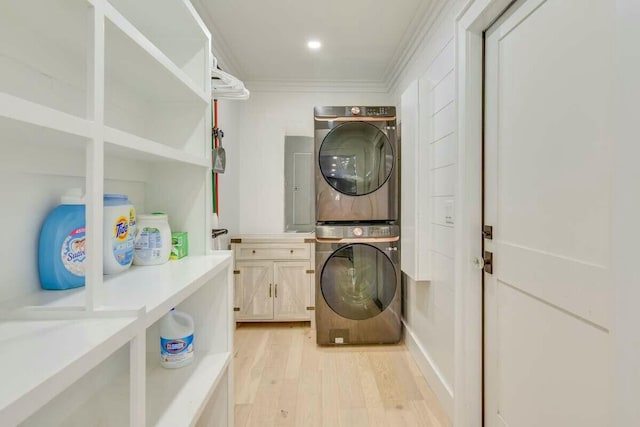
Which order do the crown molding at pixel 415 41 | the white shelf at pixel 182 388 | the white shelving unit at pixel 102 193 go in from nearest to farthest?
the white shelving unit at pixel 102 193 → the white shelf at pixel 182 388 → the crown molding at pixel 415 41

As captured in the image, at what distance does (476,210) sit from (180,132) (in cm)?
134

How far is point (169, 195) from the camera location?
1165 millimetres

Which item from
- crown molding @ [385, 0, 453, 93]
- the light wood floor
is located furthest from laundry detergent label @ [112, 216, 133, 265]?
crown molding @ [385, 0, 453, 93]

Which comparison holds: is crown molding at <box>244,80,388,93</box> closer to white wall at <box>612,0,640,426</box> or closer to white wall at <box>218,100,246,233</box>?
white wall at <box>218,100,246,233</box>

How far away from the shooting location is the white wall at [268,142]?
A: 305 centimetres

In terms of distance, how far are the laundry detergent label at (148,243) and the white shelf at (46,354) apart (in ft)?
1.54

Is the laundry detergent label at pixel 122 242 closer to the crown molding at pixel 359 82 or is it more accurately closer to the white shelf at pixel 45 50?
the white shelf at pixel 45 50

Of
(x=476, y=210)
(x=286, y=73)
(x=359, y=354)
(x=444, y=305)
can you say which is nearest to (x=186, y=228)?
(x=476, y=210)

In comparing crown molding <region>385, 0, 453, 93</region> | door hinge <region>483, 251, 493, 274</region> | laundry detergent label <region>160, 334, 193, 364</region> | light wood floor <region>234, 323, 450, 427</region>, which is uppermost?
crown molding <region>385, 0, 453, 93</region>

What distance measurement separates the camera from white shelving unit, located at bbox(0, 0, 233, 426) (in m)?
0.50

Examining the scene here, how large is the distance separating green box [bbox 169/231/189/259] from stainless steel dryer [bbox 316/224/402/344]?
134 centimetres

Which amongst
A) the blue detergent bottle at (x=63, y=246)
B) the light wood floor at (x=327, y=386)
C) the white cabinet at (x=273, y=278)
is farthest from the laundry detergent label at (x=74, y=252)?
the white cabinet at (x=273, y=278)

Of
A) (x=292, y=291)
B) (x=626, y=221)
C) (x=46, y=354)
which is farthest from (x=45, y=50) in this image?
(x=292, y=291)

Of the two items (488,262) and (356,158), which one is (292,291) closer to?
(356,158)
